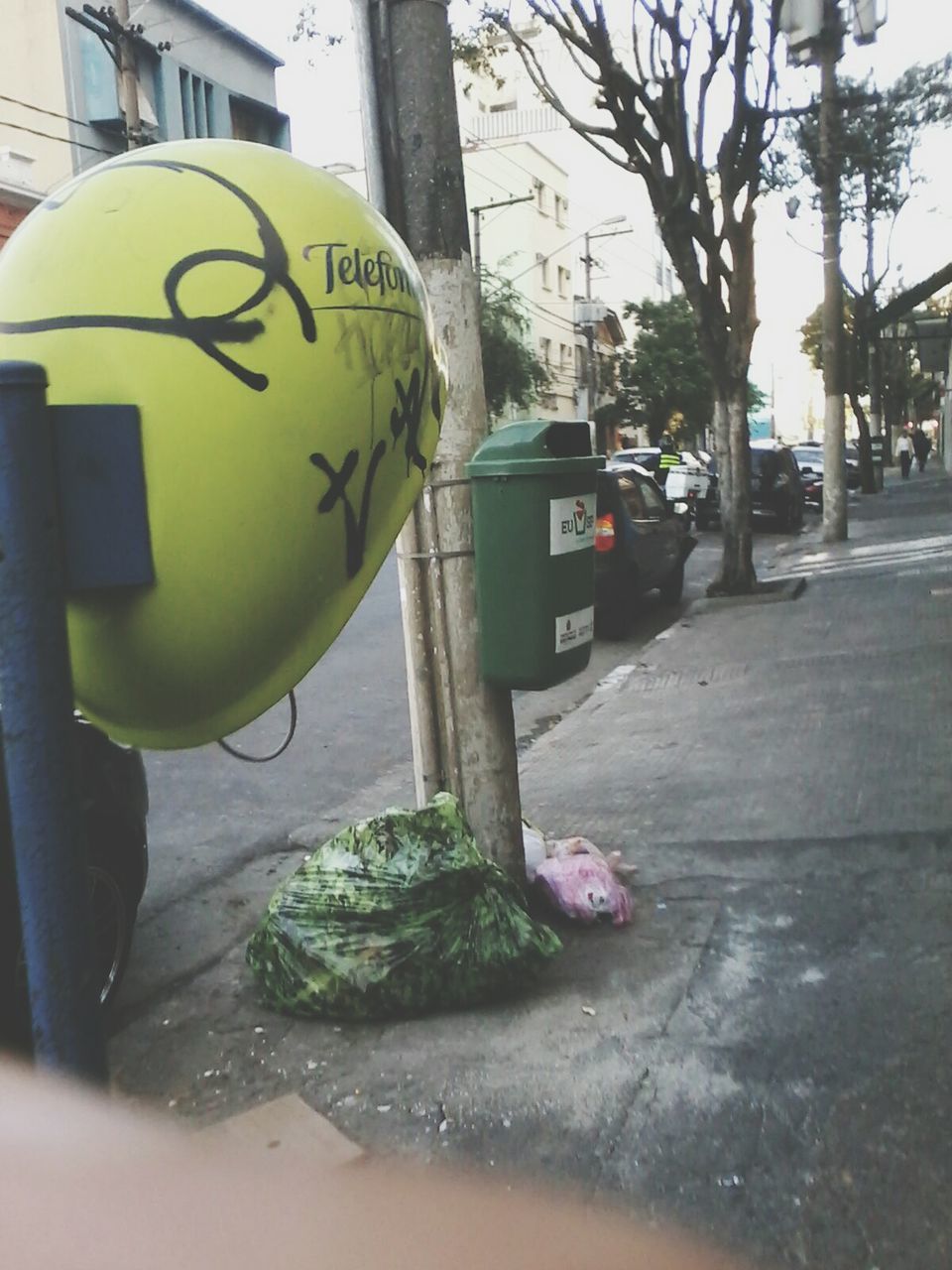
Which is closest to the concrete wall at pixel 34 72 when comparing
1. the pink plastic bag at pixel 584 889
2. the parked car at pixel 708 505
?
the parked car at pixel 708 505

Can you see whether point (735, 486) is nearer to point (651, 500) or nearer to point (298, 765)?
point (651, 500)

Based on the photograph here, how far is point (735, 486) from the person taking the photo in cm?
1334

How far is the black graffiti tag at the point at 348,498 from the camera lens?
1251mm

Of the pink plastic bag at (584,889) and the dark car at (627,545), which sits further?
the dark car at (627,545)

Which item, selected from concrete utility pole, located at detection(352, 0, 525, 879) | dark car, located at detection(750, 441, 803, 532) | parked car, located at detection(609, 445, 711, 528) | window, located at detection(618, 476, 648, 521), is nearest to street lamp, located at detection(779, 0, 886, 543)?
parked car, located at detection(609, 445, 711, 528)

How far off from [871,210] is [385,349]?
34852 mm

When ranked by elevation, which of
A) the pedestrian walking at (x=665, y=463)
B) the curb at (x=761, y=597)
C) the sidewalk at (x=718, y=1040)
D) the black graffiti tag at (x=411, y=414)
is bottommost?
the sidewalk at (x=718, y=1040)

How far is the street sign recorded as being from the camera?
1.15 metres

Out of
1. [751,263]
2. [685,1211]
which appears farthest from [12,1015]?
[751,263]

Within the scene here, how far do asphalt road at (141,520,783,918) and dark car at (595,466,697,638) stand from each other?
0.47 metres

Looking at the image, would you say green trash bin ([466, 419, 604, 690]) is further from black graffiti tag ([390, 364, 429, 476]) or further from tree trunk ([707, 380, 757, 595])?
tree trunk ([707, 380, 757, 595])

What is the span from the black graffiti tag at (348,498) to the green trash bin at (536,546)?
8.11ft

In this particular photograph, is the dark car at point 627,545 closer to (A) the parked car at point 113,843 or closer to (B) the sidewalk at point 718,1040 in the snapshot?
(B) the sidewalk at point 718,1040

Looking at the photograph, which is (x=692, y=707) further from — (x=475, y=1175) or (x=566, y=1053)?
(x=475, y=1175)
